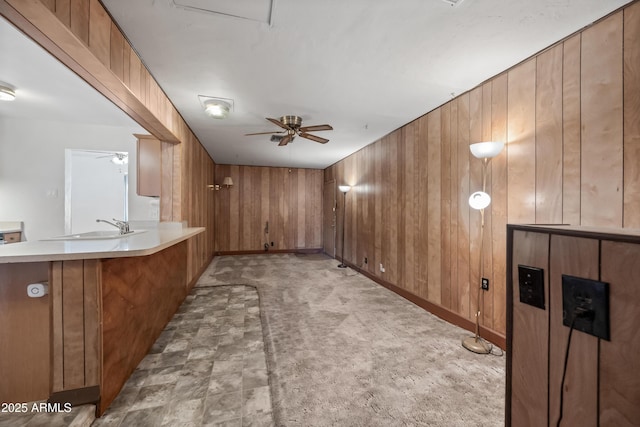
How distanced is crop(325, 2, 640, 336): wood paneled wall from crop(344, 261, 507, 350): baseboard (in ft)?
0.16

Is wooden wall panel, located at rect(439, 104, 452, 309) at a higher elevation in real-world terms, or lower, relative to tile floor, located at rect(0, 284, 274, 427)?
higher

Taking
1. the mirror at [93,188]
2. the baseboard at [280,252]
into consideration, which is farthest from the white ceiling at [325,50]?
the baseboard at [280,252]

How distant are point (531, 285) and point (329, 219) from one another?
6028 mm

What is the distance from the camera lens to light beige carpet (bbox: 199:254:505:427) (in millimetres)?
1566

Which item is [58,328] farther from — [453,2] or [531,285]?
[453,2]

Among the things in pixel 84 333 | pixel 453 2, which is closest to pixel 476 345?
pixel 453 2

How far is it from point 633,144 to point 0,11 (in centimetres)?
342

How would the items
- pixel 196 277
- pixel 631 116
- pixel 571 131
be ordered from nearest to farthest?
pixel 631 116
pixel 571 131
pixel 196 277

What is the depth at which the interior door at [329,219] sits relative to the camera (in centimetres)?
655

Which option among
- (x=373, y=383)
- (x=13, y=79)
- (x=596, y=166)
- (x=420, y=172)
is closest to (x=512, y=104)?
(x=596, y=166)

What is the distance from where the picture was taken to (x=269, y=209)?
7234mm

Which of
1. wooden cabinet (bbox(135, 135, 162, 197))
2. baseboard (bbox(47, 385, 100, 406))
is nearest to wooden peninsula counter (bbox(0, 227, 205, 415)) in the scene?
baseboard (bbox(47, 385, 100, 406))

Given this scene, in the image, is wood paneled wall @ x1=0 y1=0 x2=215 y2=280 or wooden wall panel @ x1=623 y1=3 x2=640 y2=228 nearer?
wood paneled wall @ x1=0 y1=0 x2=215 y2=280

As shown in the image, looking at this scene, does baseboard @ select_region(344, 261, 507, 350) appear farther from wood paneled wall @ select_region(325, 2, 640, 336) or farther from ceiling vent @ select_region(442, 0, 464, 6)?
ceiling vent @ select_region(442, 0, 464, 6)
